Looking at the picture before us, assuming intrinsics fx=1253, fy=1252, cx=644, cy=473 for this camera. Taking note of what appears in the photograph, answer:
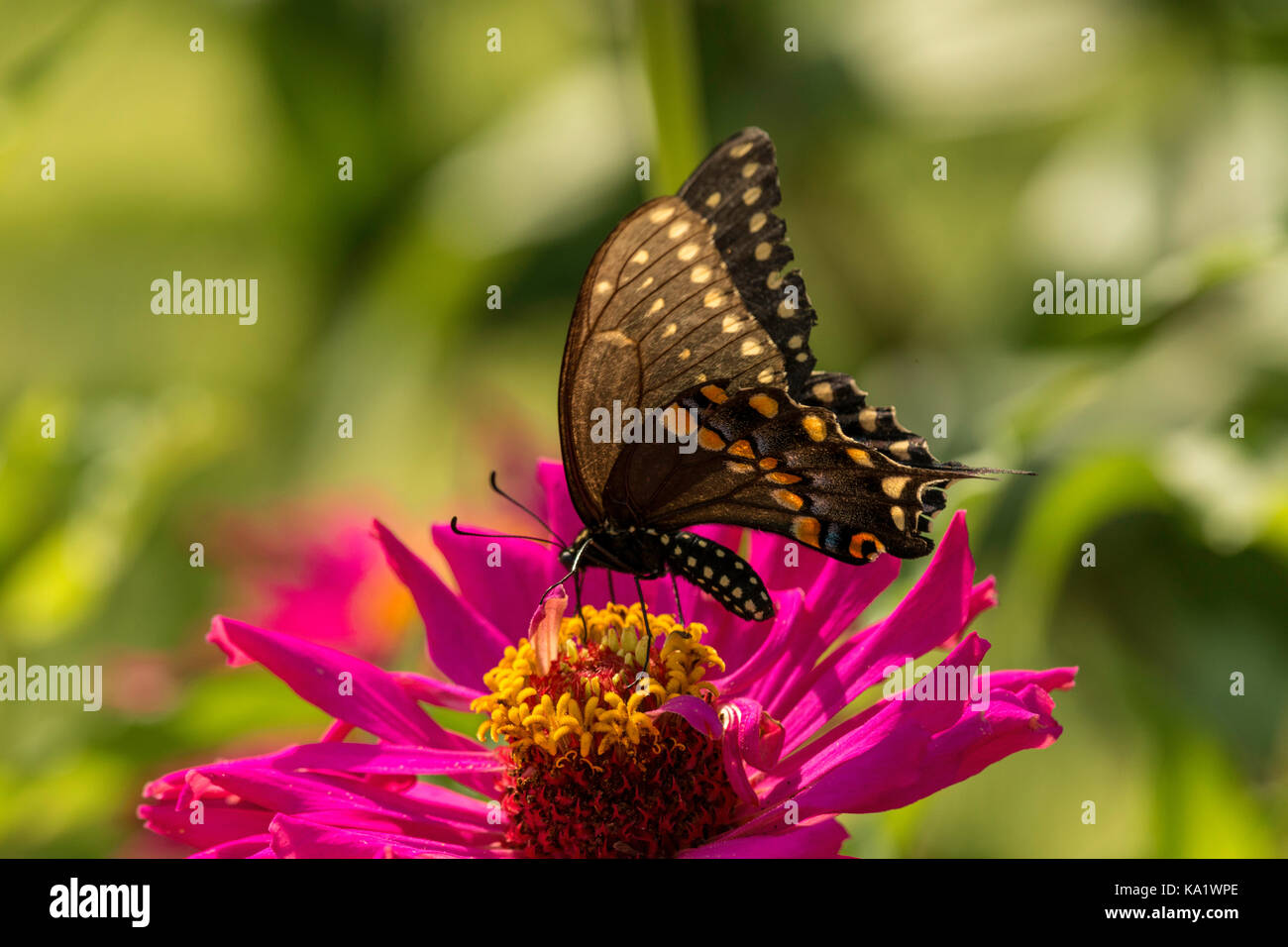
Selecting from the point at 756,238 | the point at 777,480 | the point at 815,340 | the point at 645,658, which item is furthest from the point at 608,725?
the point at 815,340

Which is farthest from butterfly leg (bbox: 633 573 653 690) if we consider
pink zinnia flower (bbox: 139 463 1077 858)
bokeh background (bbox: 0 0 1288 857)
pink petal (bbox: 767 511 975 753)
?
bokeh background (bbox: 0 0 1288 857)

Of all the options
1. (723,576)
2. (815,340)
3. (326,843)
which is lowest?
(326,843)

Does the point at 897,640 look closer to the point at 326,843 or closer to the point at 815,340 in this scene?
the point at 326,843

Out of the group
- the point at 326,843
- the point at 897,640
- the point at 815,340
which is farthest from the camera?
the point at 815,340

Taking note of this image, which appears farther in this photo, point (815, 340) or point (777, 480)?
point (815, 340)

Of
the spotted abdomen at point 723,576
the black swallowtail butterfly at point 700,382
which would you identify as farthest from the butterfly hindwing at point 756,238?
the spotted abdomen at point 723,576

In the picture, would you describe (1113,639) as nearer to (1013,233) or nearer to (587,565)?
(1013,233)

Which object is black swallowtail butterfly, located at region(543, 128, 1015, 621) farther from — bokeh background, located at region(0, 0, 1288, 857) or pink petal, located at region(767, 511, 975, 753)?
bokeh background, located at region(0, 0, 1288, 857)
